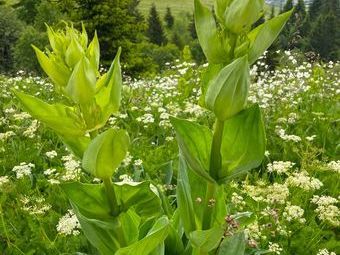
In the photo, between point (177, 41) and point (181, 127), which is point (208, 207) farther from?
point (177, 41)

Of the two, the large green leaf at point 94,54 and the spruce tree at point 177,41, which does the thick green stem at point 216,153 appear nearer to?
the large green leaf at point 94,54

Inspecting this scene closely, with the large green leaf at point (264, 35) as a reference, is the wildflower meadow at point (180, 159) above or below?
below

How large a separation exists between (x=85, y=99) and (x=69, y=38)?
26 cm

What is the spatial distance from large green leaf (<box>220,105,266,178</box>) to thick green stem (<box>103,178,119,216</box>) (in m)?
0.49

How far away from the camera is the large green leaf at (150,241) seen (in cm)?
218

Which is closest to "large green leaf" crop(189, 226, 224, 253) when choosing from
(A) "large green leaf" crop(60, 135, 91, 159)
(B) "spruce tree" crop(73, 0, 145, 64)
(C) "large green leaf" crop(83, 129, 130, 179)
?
(C) "large green leaf" crop(83, 129, 130, 179)

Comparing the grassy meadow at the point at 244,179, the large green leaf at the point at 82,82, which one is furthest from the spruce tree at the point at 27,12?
the large green leaf at the point at 82,82

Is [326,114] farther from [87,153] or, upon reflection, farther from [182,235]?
[87,153]

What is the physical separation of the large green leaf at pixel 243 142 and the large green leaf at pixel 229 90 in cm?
10

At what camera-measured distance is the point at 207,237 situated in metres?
2.21

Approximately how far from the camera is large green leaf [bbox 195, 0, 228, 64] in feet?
6.84

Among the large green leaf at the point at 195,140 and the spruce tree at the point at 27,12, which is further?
the spruce tree at the point at 27,12

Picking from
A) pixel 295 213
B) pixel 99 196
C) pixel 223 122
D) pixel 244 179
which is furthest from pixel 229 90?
pixel 244 179

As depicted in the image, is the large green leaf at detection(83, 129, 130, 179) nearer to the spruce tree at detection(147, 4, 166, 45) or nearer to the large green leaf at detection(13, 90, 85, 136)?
the large green leaf at detection(13, 90, 85, 136)
